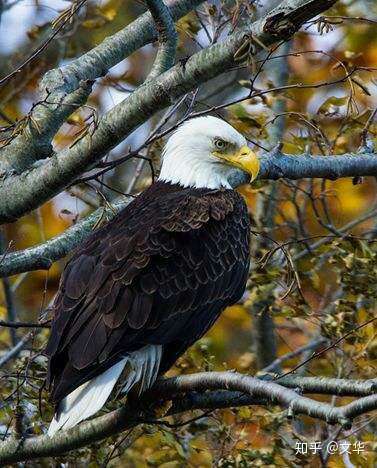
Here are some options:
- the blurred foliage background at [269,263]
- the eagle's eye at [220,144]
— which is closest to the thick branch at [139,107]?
the blurred foliage background at [269,263]

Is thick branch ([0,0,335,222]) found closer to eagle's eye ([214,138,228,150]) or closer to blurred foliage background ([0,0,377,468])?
blurred foliage background ([0,0,377,468])

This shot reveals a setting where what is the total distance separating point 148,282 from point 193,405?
2.59 ft

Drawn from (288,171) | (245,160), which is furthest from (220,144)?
(288,171)

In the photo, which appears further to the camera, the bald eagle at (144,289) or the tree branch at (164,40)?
the bald eagle at (144,289)

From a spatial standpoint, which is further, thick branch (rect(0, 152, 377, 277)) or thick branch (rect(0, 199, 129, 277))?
thick branch (rect(0, 152, 377, 277))

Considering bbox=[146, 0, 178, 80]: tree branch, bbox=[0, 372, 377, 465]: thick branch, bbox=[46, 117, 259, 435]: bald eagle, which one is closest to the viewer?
bbox=[0, 372, 377, 465]: thick branch

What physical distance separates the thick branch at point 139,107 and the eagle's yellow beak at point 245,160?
1.23 metres

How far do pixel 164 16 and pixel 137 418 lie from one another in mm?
1724

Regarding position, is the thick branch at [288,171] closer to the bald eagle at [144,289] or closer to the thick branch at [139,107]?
the bald eagle at [144,289]

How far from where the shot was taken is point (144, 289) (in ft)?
17.9

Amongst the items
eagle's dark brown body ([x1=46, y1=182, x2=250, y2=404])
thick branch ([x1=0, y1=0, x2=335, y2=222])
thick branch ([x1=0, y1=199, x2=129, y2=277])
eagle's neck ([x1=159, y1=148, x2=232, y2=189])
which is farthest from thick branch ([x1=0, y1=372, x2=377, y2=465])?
eagle's neck ([x1=159, y1=148, x2=232, y2=189])

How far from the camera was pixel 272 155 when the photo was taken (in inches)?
225

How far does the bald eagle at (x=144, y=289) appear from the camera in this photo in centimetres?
522

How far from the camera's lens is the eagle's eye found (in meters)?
6.43
